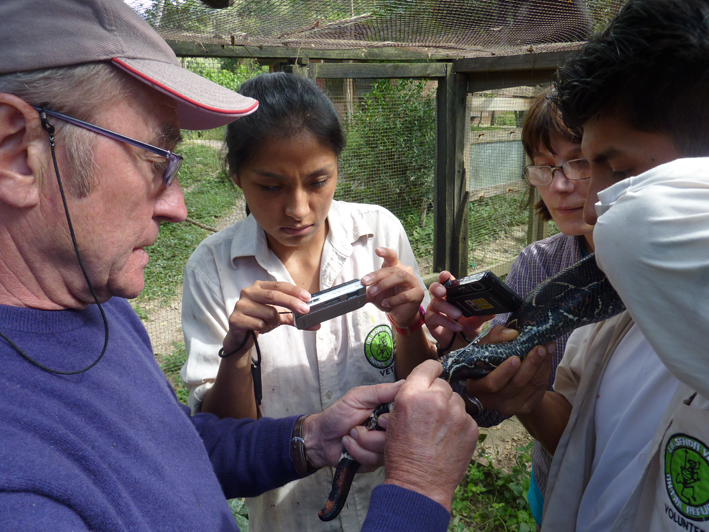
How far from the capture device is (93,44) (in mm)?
1069

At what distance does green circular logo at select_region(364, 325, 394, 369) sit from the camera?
2.23m

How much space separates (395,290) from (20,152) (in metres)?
1.49

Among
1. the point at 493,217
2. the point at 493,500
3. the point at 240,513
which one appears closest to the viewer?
the point at 240,513

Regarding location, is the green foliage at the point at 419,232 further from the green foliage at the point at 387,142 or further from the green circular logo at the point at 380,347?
the green circular logo at the point at 380,347

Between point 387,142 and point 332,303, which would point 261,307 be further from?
point 387,142

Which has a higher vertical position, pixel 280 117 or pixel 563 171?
pixel 280 117

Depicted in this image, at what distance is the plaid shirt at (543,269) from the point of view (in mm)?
2230

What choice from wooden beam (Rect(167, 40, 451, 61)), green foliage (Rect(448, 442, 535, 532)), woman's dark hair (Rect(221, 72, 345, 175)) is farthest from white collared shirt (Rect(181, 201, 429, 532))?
green foliage (Rect(448, 442, 535, 532))

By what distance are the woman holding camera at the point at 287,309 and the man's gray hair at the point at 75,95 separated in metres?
0.91

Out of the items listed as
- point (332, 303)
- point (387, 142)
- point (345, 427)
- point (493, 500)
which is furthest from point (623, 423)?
point (387, 142)

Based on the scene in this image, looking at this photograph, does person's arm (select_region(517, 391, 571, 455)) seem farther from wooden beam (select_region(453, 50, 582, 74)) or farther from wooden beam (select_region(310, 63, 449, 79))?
wooden beam (select_region(310, 63, 449, 79))

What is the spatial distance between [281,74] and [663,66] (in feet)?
5.51

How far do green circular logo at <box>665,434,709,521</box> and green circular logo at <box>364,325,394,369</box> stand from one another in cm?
132

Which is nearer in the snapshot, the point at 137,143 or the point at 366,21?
the point at 137,143
